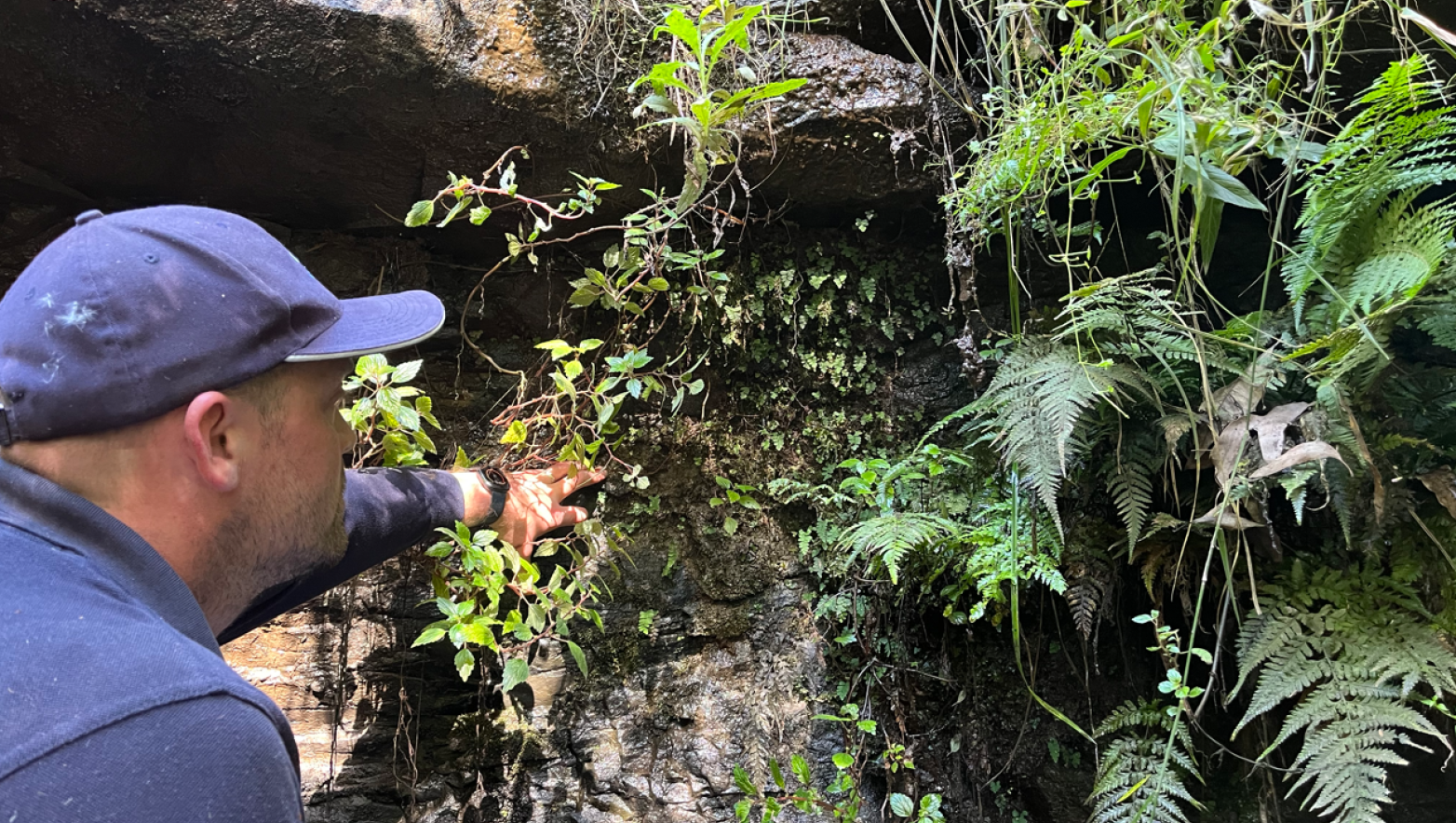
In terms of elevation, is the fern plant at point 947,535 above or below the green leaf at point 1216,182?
below

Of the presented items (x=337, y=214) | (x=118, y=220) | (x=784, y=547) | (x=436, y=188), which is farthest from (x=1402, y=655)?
(x=337, y=214)

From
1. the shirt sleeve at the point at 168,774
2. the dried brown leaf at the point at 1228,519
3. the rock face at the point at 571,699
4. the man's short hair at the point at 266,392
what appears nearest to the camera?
the shirt sleeve at the point at 168,774

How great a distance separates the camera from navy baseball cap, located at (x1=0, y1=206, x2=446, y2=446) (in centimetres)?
98

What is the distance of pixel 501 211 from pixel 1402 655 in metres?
2.79

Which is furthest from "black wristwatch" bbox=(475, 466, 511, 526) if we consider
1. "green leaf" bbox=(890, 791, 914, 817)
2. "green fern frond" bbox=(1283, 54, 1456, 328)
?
"green fern frond" bbox=(1283, 54, 1456, 328)

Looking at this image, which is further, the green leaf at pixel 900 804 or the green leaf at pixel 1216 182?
the green leaf at pixel 900 804

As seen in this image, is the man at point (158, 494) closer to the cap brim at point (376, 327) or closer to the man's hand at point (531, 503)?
the cap brim at point (376, 327)

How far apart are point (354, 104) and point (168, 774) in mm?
1971

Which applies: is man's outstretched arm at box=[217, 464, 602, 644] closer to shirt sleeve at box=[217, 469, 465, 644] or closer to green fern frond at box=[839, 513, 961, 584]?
shirt sleeve at box=[217, 469, 465, 644]

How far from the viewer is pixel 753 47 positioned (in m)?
2.30

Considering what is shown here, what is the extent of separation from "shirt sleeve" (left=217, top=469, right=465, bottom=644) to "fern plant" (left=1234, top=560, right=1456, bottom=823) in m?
2.11

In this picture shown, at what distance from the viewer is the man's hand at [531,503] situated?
85.1 inches

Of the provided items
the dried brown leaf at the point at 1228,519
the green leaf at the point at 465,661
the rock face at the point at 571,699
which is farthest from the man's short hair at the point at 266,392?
the dried brown leaf at the point at 1228,519

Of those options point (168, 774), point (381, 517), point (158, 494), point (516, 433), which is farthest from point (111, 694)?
point (516, 433)
